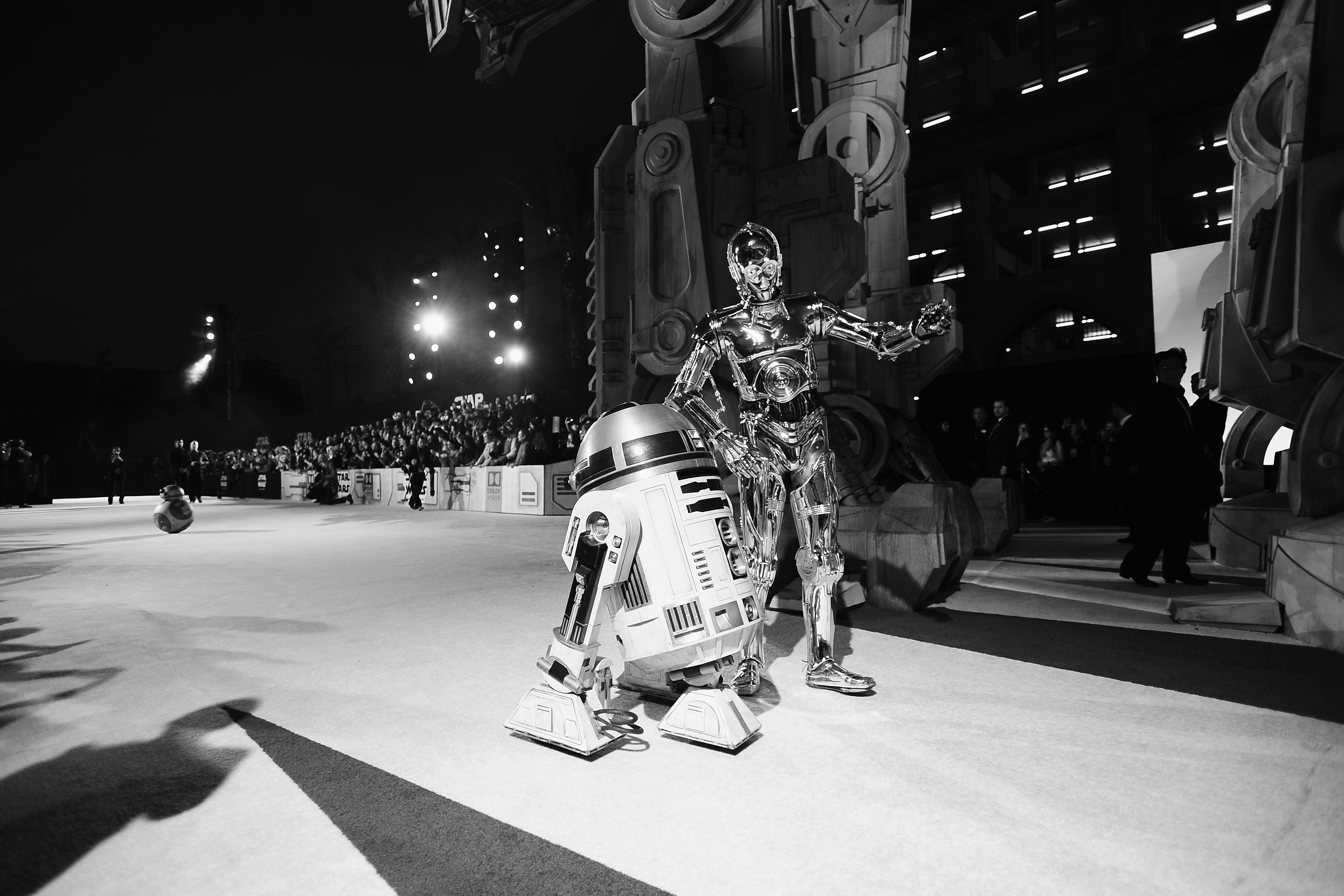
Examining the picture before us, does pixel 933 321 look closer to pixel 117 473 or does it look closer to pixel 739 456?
pixel 739 456

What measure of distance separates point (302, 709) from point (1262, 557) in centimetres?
742

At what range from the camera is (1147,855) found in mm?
1657

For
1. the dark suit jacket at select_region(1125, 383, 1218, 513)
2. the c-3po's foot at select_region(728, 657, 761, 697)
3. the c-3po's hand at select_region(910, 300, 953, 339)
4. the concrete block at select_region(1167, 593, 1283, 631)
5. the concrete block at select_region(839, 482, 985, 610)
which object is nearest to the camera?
the c-3po's foot at select_region(728, 657, 761, 697)

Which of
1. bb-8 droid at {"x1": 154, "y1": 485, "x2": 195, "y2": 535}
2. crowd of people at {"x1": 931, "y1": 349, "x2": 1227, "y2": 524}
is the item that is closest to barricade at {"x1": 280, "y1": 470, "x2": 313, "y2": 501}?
bb-8 droid at {"x1": 154, "y1": 485, "x2": 195, "y2": 535}

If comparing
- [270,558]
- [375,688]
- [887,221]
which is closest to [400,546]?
[270,558]

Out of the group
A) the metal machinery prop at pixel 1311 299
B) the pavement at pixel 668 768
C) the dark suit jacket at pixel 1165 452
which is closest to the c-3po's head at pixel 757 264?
the pavement at pixel 668 768

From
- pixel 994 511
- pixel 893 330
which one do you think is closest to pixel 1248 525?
pixel 994 511

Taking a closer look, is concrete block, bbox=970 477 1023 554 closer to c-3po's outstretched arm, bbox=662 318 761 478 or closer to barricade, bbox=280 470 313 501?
c-3po's outstretched arm, bbox=662 318 761 478

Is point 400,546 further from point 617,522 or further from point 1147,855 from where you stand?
point 1147,855

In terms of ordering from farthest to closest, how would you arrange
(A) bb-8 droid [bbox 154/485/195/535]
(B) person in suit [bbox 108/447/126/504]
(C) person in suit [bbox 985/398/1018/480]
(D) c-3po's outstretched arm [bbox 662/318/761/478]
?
(B) person in suit [bbox 108/447/126/504], (C) person in suit [bbox 985/398/1018/480], (A) bb-8 droid [bbox 154/485/195/535], (D) c-3po's outstretched arm [bbox 662/318/761/478]

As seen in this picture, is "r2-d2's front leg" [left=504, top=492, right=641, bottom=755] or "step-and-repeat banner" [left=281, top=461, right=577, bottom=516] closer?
"r2-d2's front leg" [left=504, top=492, right=641, bottom=755]

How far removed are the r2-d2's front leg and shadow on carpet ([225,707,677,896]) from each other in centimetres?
43

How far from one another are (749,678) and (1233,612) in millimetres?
3194

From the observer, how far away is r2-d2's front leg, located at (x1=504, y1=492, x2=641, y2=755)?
2.35 meters
